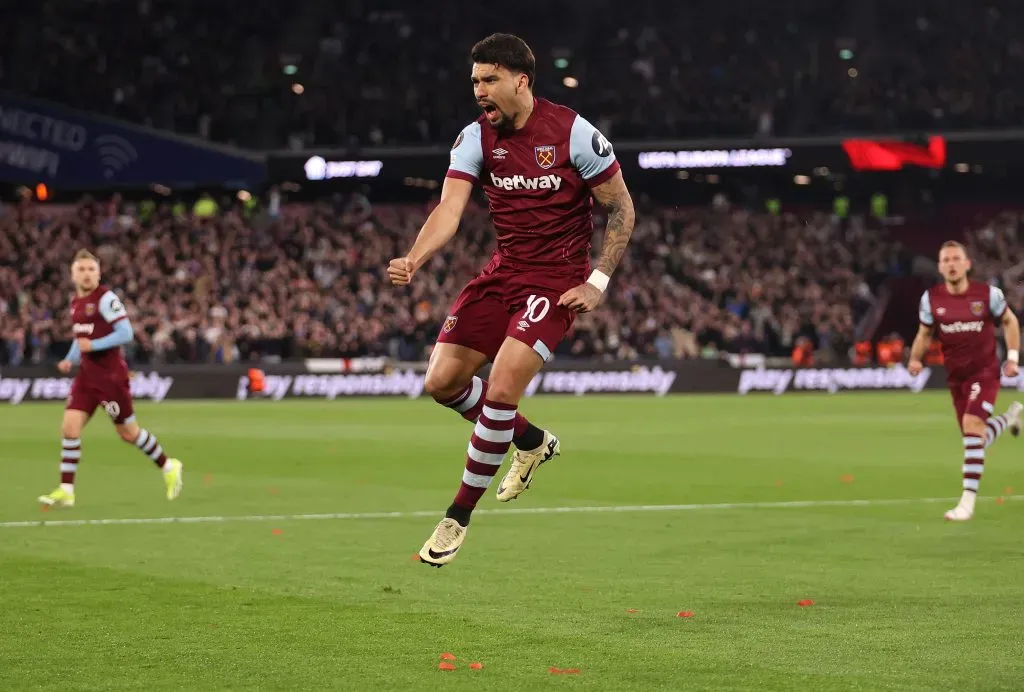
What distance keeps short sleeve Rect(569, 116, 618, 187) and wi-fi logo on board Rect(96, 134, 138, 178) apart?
1478 inches

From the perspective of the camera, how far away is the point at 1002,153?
1750 inches

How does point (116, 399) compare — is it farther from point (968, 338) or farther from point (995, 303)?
point (995, 303)

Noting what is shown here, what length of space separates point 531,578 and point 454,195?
9.66 feet

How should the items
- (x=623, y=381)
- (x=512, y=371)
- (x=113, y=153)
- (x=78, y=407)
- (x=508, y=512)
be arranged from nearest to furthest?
1. (x=512, y=371)
2. (x=508, y=512)
3. (x=78, y=407)
4. (x=623, y=381)
5. (x=113, y=153)

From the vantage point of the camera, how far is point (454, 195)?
8422 millimetres

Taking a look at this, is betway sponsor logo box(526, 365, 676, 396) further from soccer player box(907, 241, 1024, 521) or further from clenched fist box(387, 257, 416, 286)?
clenched fist box(387, 257, 416, 286)

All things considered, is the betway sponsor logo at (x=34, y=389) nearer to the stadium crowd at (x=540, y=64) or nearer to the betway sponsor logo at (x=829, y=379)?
the stadium crowd at (x=540, y=64)

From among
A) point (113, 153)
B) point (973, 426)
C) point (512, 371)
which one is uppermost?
point (512, 371)

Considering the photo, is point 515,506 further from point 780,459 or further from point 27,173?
point 27,173

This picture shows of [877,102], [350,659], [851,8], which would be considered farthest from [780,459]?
[851,8]

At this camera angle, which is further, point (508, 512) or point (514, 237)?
point (508, 512)

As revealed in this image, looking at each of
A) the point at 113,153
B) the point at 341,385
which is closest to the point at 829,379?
the point at 341,385

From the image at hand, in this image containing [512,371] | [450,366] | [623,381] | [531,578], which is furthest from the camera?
[623,381]

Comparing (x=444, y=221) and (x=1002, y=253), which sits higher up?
(x=444, y=221)
